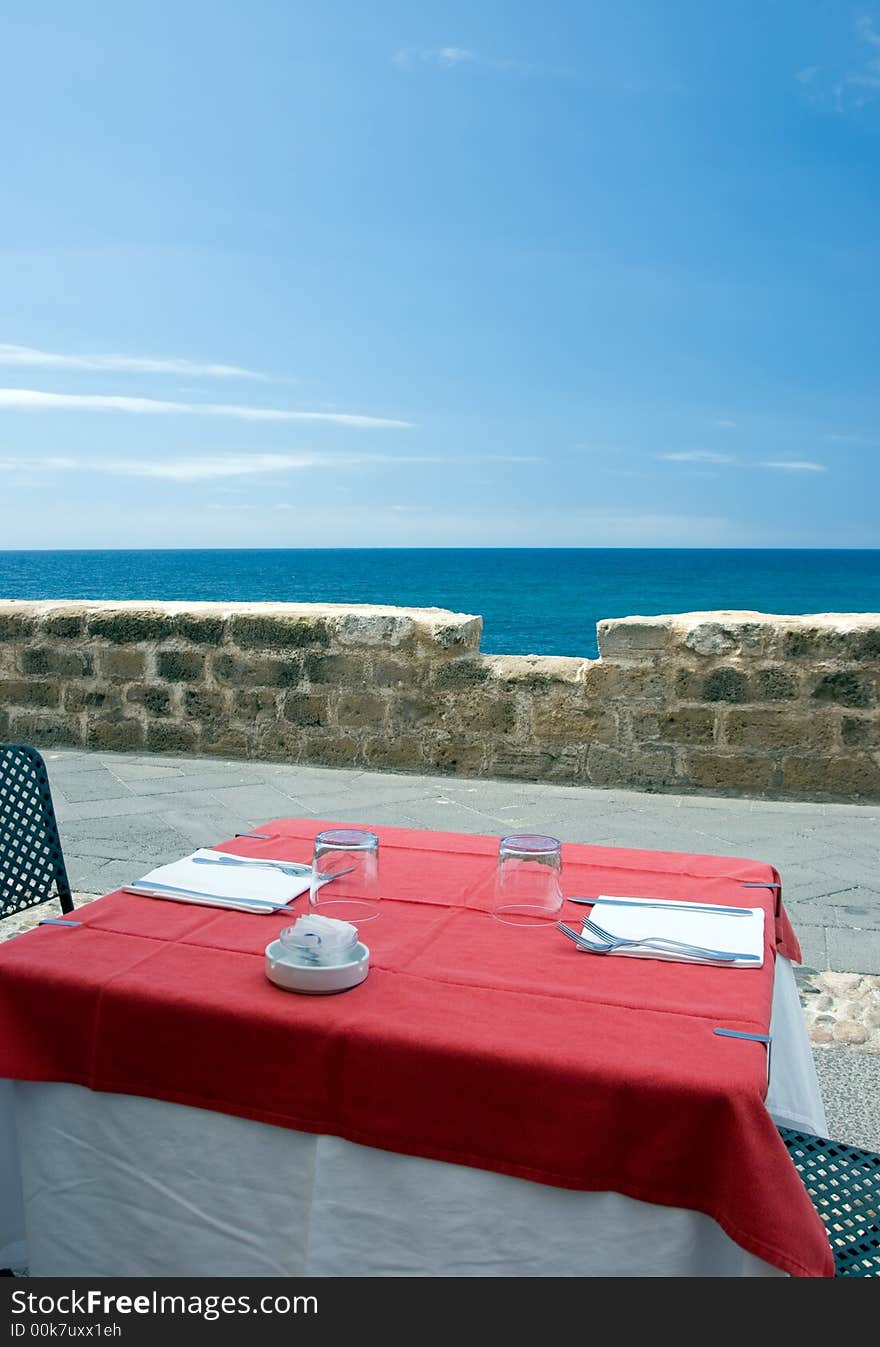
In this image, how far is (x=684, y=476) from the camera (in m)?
72.5

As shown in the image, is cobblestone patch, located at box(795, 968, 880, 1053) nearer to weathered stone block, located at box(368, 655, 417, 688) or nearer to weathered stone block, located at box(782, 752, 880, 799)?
weathered stone block, located at box(782, 752, 880, 799)

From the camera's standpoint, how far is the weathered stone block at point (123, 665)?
541cm

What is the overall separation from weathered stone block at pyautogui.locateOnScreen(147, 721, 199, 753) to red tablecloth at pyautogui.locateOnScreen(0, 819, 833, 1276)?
12.6 ft

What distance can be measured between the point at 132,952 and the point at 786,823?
331 centimetres

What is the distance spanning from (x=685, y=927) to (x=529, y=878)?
0.81ft

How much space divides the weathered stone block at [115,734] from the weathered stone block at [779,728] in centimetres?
296

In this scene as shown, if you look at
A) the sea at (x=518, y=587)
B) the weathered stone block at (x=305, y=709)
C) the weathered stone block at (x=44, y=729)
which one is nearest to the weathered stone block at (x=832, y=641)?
the weathered stone block at (x=305, y=709)

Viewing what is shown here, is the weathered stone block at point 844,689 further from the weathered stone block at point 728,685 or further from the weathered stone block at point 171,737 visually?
the weathered stone block at point 171,737

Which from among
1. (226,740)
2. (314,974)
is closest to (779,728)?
(226,740)

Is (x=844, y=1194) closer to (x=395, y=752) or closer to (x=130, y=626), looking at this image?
(x=395, y=752)

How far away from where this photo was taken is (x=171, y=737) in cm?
543
